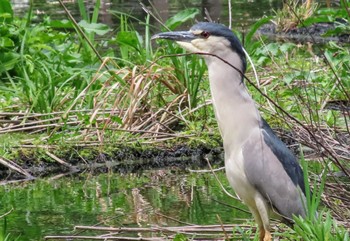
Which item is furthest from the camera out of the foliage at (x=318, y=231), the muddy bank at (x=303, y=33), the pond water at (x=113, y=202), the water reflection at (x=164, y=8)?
the water reflection at (x=164, y=8)

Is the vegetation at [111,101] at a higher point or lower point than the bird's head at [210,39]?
lower

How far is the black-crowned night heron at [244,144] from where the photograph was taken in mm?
4867

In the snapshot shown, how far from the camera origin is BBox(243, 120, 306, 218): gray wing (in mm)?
4855

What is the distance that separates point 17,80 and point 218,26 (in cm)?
442

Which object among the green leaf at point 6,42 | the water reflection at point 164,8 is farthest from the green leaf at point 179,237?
the water reflection at point 164,8

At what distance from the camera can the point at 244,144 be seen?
16.0 ft

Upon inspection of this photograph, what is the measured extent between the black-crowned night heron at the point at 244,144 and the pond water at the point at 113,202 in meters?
0.88

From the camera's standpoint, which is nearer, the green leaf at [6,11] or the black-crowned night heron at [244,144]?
the black-crowned night heron at [244,144]

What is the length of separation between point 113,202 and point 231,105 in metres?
1.91

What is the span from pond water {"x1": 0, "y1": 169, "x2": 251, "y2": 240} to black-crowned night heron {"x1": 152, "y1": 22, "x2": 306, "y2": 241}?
2.90 ft

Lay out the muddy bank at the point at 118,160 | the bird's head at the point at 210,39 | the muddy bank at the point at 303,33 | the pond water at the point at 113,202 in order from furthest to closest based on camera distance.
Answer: the muddy bank at the point at 303,33 → the muddy bank at the point at 118,160 → the pond water at the point at 113,202 → the bird's head at the point at 210,39

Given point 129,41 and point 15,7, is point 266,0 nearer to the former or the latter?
point 15,7

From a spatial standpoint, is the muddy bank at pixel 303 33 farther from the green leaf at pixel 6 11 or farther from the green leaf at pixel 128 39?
the green leaf at pixel 6 11

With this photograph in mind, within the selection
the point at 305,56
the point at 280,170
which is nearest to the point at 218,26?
the point at 280,170
